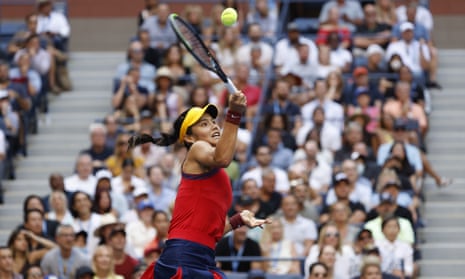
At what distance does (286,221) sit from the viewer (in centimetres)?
1570

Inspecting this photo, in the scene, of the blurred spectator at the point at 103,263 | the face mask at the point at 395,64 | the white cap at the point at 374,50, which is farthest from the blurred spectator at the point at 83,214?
the white cap at the point at 374,50

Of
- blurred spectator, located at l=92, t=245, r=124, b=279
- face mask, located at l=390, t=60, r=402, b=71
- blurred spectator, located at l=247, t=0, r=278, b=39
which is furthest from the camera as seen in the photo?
blurred spectator, located at l=247, t=0, r=278, b=39

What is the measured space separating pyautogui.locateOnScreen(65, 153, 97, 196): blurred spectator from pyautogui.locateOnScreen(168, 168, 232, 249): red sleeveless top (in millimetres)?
6672

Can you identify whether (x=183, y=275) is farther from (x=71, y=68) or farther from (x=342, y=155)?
(x=71, y=68)

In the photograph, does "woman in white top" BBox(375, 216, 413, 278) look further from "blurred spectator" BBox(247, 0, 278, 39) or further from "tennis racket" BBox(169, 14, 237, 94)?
"blurred spectator" BBox(247, 0, 278, 39)

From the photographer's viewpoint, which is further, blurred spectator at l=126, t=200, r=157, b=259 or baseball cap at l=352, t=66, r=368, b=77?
baseball cap at l=352, t=66, r=368, b=77

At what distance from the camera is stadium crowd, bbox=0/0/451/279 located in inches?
594

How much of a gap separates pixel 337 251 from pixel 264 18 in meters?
6.20

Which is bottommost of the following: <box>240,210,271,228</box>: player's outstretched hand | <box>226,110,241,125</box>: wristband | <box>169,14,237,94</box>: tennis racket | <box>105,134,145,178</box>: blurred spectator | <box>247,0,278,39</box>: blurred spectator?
<box>240,210,271,228</box>: player's outstretched hand

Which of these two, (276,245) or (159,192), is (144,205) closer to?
(159,192)

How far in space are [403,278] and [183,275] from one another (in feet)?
17.2

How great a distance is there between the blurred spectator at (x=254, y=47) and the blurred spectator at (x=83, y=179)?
304 centimetres

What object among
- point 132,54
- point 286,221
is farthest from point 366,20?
point 286,221

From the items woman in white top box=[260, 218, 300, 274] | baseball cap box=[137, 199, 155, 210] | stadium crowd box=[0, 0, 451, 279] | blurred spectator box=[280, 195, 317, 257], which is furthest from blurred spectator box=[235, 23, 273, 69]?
woman in white top box=[260, 218, 300, 274]
